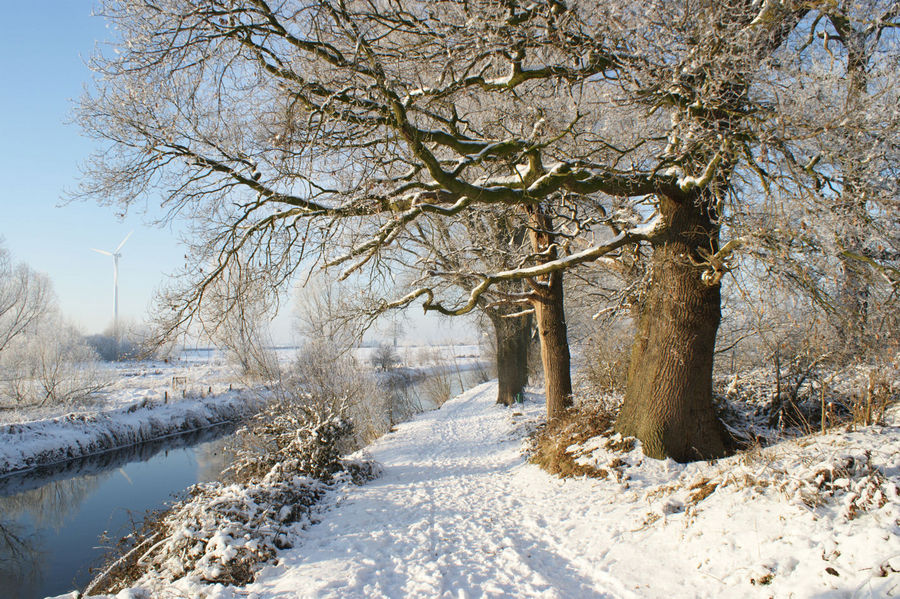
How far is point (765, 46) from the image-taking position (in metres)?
4.92

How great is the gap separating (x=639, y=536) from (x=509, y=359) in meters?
11.2

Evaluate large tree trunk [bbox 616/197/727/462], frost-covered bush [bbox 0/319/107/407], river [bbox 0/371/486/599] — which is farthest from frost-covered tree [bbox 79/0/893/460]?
frost-covered bush [bbox 0/319/107/407]

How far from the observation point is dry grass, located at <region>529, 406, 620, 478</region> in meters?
6.75

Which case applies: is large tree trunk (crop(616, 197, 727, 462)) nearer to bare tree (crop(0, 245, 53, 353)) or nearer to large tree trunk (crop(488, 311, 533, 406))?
large tree trunk (crop(488, 311, 533, 406))

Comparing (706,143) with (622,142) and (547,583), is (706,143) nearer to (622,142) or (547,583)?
(622,142)

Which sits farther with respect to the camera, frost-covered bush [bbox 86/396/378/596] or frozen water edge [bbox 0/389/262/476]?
frozen water edge [bbox 0/389/262/476]

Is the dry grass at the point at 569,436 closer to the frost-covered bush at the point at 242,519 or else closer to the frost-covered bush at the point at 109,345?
the frost-covered bush at the point at 242,519

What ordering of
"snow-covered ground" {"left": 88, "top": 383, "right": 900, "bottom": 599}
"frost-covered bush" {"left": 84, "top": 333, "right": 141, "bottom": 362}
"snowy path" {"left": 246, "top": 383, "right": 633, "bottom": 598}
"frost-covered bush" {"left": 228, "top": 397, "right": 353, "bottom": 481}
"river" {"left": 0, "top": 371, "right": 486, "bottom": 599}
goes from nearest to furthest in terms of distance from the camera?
"snow-covered ground" {"left": 88, "top": 383, "right": 900, "bottom": 599} → "snowy path" {"left": 246, "top": 383, "right": 633, "bottom": 598} → "frost-covered bush" {"left": 228, "top": 397, "right": 353, "bottom": 481} → "river" {"left": 0, "top": 371, "right": 486, "bottom": 599} → "frost-covered bush" {"left": 84, "top": 333, "right": 141, "bottom": 362}

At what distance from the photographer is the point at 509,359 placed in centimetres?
1566

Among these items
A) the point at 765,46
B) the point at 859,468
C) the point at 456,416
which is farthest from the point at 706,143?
the point at 456,416

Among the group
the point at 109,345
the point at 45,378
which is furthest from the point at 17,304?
the point at 109,345

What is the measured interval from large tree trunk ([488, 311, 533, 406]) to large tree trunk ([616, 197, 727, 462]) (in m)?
9.22

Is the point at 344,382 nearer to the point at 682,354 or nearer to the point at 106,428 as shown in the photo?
the point at 106,428

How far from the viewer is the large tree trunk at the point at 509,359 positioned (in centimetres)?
1558
